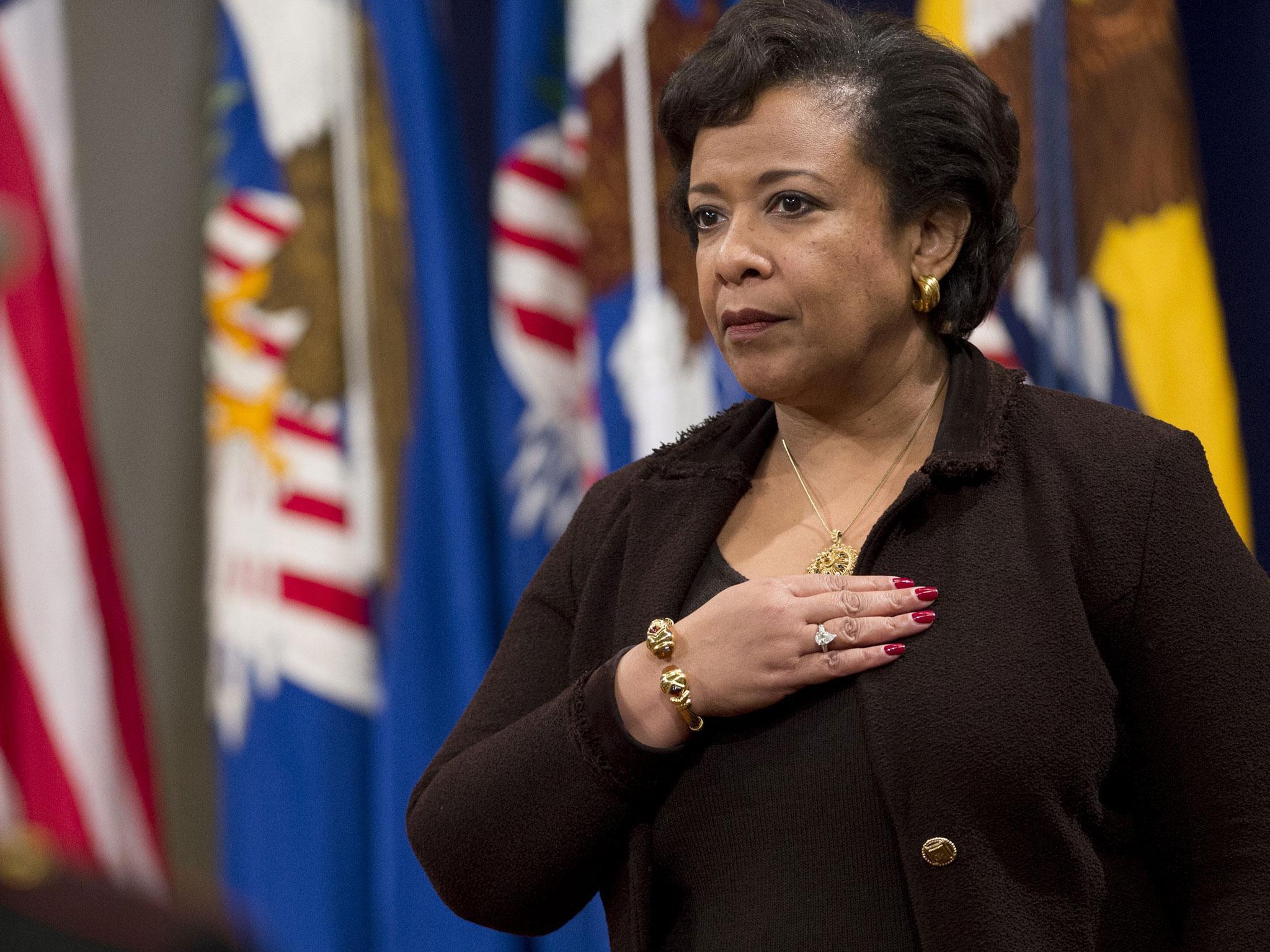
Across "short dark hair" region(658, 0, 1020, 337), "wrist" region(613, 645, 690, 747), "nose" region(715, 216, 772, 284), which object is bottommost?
"wrist" region(613, 645, 690, 747)

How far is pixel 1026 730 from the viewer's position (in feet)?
4.06

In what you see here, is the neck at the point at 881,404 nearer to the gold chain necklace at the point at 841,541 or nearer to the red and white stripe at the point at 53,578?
the gold chain necklace at the point at 841,541

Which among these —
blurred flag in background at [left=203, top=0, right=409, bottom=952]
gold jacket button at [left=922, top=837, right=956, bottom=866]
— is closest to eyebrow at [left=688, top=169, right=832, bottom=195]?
gold jacket button at [left=922, top=837, right=956, bottom=866]

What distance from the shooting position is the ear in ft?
4.72

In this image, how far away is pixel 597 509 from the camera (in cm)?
157

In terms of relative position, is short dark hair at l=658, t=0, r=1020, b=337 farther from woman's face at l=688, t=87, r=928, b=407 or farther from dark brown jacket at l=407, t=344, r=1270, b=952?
dark brown jacket at l=407, t=344, r=1270, b=952

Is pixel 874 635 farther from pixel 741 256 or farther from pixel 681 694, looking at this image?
pixel 741 256

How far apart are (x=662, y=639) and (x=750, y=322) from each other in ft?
1.00

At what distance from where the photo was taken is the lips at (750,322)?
1.39 m

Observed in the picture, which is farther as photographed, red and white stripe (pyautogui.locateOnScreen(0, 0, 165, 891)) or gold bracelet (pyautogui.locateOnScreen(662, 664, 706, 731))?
red and white stripe (pyautogui.locateOnScreen(0, 0, 165, 891))

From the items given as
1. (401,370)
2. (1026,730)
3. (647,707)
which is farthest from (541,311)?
(1026,730)

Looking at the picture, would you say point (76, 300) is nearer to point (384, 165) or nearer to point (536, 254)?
point (384, 165)

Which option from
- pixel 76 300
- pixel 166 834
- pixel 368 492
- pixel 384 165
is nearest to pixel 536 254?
pixel 384 165

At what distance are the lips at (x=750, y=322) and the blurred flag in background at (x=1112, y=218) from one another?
765 mm
